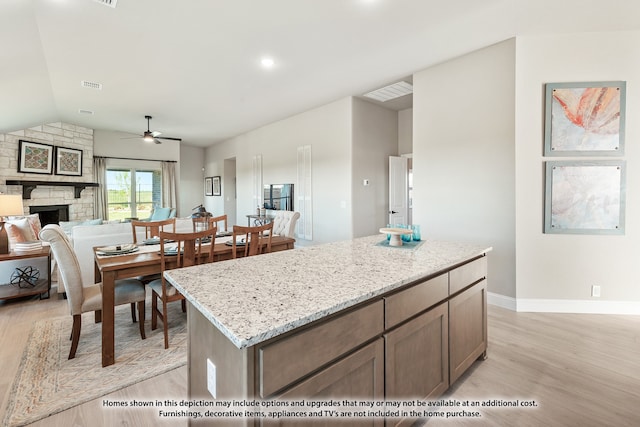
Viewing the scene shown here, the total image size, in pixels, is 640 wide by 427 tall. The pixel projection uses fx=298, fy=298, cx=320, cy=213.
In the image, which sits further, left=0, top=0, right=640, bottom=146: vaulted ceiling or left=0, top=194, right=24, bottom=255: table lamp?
left=0, top=194, right=24, bottom=255: table lamp

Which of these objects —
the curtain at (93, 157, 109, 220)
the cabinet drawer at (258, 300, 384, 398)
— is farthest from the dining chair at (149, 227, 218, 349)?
the curtain at (93, 157, 109, 220)

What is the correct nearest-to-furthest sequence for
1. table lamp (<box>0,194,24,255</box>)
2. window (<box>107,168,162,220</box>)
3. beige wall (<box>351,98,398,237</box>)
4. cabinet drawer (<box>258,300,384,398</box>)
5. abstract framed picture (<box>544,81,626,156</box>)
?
cabinet drawer (<box>258,300,384,398</box>)
abstract framed picture (<box>544,81,626,156</box>)
table lamp (<box>0,194,24,255</box>)
beige wall (<box>351,98,398,237</box>)
window (<box>107,168,162,220</box>)

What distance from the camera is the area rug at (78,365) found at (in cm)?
181

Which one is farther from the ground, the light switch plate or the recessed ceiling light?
the recessed ceiling light

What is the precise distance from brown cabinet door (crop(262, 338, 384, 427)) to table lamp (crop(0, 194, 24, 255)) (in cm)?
427

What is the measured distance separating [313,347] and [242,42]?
338 centimetres

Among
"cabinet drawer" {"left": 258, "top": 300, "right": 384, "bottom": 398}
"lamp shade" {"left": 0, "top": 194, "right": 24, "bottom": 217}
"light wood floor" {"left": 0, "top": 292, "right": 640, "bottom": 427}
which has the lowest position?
"light wood floor" {"left": 0, "top": 292, "right": 640, "bottom": 427}

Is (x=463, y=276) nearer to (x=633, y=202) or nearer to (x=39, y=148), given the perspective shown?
(x=633, y=202)

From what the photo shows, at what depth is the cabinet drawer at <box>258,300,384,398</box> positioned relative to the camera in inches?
35.6

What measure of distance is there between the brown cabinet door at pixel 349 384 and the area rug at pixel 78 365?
63.4 inches

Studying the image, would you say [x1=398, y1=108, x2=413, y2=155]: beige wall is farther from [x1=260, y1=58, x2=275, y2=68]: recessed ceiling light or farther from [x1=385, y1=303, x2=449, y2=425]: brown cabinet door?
[x1=385, y1=303, x2=449, y2=425]: brown cabinet door

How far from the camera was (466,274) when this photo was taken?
188 cm

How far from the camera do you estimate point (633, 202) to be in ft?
9.91

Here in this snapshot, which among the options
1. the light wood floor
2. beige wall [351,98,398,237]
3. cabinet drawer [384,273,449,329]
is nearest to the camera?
cabinet drawer [384,273,449,329]
